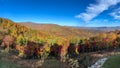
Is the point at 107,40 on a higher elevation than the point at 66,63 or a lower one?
higher

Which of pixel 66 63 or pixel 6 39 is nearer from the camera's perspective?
pixel 66 63

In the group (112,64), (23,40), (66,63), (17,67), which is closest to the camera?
(112,64)

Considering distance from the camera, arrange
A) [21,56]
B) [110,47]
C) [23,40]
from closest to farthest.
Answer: [110,47]
[21,56]
[23,40]

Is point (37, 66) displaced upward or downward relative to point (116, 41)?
downward

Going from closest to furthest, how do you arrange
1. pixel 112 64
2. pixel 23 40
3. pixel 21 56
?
1. pixel 112 64
2. pixel 21 56
3. pixel 23 40

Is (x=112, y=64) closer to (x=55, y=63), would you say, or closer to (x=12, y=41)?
(x=55, y=63)

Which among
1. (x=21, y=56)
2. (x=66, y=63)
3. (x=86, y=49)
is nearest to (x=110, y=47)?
(x=86, y=49)

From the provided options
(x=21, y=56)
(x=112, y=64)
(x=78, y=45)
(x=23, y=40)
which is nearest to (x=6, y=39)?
(x=23, y=40)

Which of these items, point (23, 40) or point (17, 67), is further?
point (23, 40)

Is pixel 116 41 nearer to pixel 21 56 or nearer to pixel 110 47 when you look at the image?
pixel 110 47
